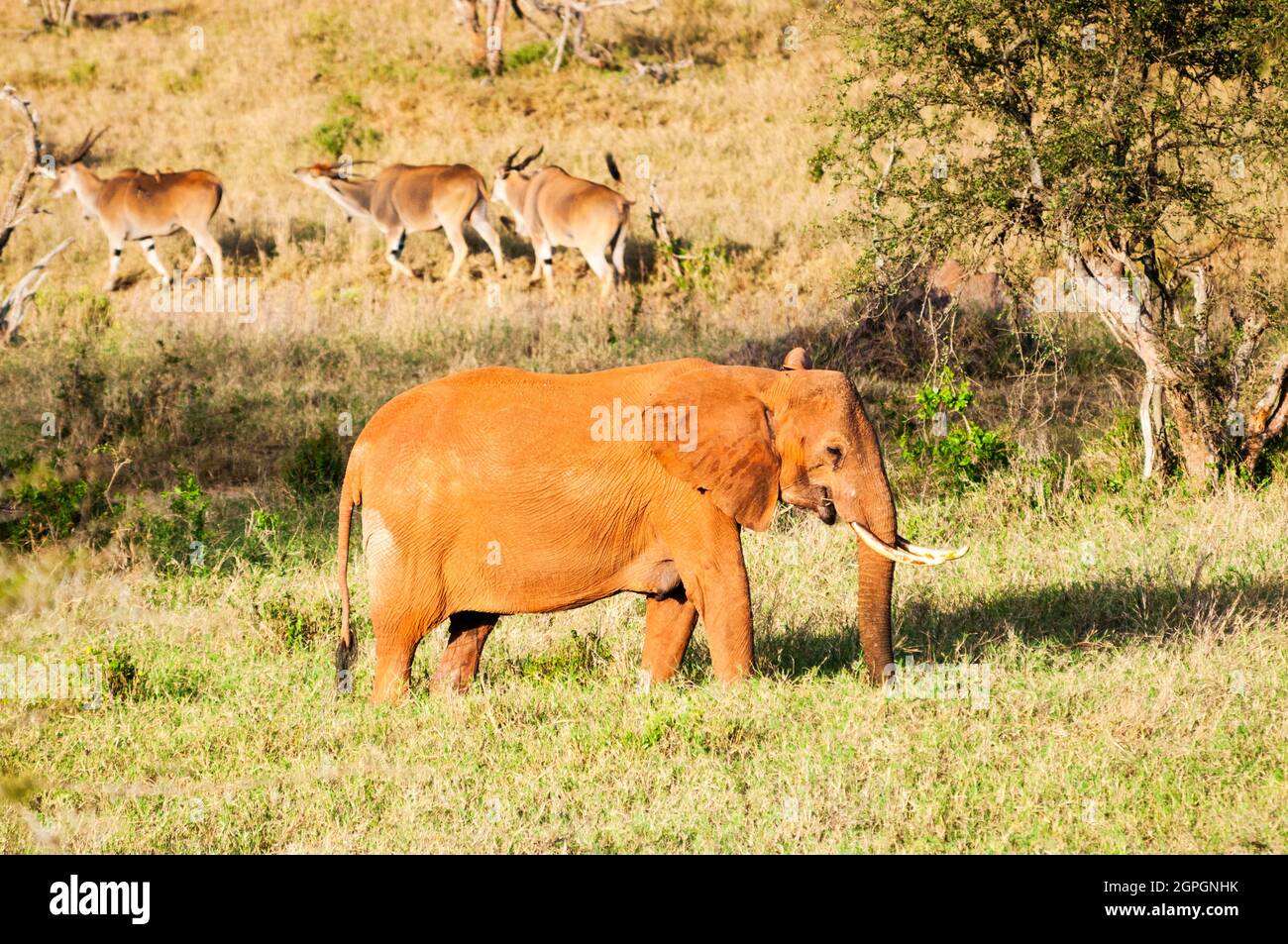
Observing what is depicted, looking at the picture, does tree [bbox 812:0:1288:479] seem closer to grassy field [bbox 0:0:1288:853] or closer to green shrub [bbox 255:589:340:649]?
grassy field [bbox 0:0:1288:853]

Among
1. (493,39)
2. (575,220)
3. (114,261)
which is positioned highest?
(493,39)

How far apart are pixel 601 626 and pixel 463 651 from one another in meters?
1.24

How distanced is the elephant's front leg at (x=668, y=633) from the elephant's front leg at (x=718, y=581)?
34 centimetres

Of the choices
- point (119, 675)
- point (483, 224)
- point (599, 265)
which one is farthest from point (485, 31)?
point (119, 675)

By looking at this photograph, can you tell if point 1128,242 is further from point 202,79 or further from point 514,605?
point 202,79

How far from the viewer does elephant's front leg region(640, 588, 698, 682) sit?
7.27m

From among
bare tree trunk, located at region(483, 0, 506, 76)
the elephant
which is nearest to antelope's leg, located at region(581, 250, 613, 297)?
bare tree trunk, located at region(483, 0, 506, 76)

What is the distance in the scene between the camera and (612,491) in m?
6.91

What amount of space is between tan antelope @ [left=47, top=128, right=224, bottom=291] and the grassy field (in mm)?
660

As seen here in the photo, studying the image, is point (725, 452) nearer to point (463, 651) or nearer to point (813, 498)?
point (813, 498)

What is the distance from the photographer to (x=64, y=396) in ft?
42.4

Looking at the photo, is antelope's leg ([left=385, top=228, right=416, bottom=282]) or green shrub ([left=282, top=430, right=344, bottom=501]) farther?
antelope's leg ([left=385, top=228, right=416, bottom=282])

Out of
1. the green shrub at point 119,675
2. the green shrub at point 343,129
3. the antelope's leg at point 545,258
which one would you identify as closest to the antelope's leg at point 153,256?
the green shrub at point 343,129
